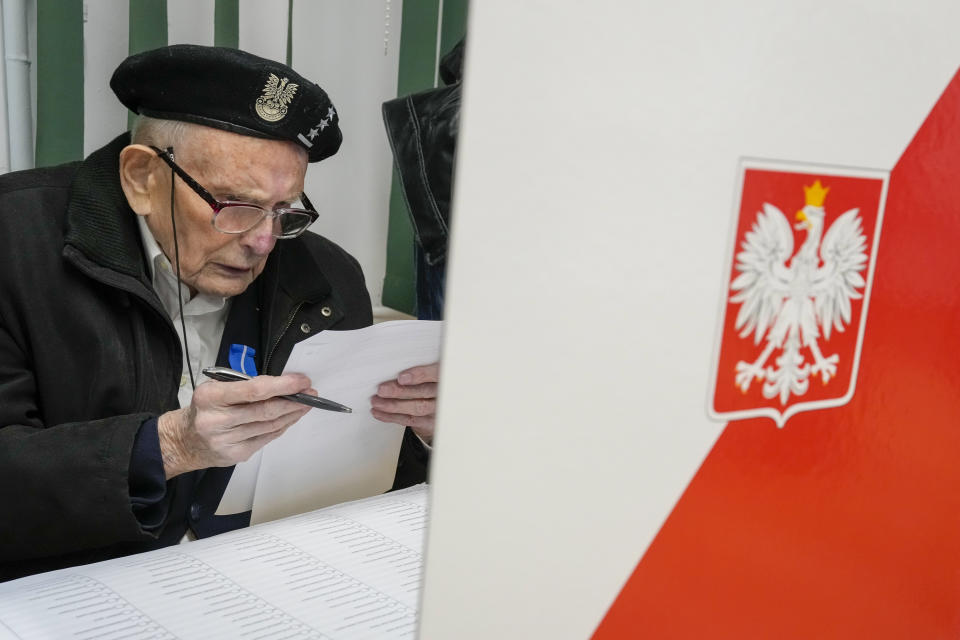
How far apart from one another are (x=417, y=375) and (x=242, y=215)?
19.7 inches

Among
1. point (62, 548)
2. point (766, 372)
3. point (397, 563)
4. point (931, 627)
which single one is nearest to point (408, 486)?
point (397, 563)

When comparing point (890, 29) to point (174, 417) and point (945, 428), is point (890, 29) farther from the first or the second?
point (174, 417)

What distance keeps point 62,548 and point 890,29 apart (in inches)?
47.9

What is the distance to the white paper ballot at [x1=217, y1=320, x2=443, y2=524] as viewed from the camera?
1116 millimetres

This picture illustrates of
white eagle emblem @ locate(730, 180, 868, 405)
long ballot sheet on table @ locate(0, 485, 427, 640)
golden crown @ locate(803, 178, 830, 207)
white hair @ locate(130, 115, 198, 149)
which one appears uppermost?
white hair @ locate(130, 115, 198, 149)

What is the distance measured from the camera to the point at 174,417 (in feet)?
3.89

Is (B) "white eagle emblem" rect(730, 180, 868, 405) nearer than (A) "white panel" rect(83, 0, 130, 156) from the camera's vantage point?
Yes

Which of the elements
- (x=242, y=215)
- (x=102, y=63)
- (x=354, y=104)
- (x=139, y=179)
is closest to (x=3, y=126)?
(x=102, y=63)

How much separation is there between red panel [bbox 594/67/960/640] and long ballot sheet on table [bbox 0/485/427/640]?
40 centimetres

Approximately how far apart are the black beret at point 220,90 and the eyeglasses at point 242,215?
0.09m

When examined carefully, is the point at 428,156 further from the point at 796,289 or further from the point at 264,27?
the point at 264,27

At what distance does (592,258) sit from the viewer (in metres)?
0.43

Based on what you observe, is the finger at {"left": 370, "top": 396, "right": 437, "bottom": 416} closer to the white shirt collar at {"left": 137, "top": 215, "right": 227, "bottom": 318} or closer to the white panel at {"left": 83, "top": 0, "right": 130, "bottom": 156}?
the white shirt collar at {"left": 137, "top": 215, "right": 227, "bottom": 318}

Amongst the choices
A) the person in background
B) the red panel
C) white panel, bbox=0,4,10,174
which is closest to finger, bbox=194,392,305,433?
the person in background
